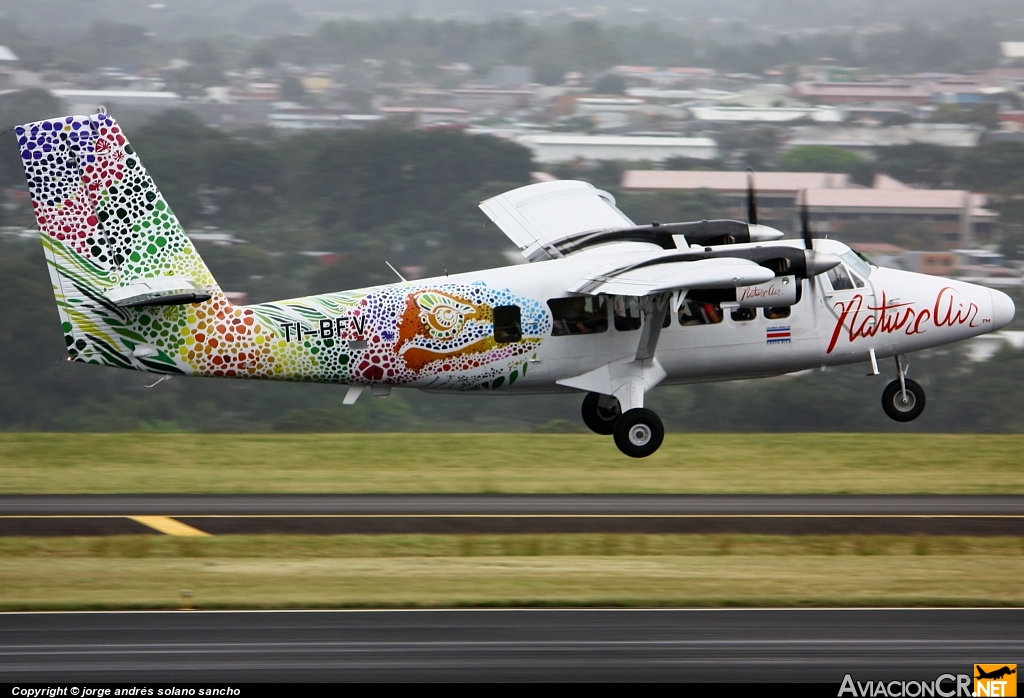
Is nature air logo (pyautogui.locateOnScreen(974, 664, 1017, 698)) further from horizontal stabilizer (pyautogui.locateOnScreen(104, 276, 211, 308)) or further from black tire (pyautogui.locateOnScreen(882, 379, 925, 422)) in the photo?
horizontal stabilizer (pyautogui.locateOnScreen(104, 276, 211, 308))

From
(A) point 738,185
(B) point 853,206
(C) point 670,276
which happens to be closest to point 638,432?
(C) point 670,276

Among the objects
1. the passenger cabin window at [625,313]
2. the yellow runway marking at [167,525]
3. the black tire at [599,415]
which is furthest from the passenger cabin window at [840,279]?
the yellow runway marking at [167,525]

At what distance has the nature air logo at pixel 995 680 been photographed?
12.7 metres

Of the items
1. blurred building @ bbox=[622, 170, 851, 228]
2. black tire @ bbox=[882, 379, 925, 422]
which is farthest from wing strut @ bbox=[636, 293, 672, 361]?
blurred building @ bbox=[622, 170, 851, 228]

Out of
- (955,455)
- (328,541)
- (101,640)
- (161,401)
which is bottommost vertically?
(161,401)

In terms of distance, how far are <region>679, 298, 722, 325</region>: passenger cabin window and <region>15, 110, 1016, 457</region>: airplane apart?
24 mm

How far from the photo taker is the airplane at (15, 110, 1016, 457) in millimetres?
23000

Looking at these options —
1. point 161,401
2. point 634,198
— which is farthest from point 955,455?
point 634,198

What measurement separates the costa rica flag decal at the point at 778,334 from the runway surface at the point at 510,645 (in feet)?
31.3

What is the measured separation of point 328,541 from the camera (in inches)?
770

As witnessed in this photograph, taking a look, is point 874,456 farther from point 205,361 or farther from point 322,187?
point 322,187

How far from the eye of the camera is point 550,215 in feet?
91.3

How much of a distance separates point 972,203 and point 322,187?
52.4 metres

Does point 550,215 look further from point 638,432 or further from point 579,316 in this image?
point 638,432
